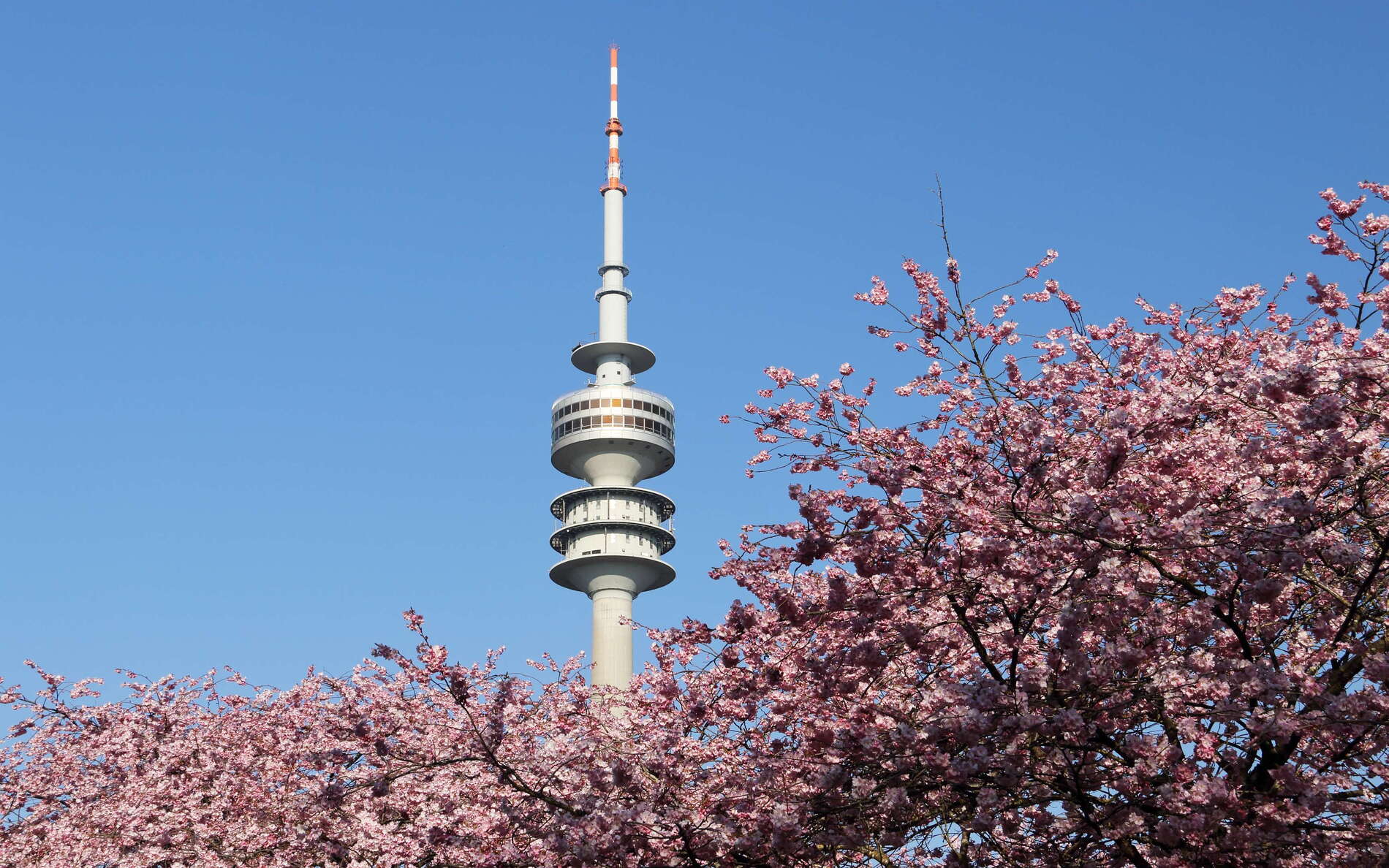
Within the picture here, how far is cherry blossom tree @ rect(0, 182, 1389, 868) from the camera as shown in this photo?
9227 mm

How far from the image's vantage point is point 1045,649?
460 inches

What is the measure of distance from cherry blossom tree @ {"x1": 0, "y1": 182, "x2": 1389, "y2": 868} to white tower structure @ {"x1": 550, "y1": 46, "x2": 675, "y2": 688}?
73178 millimetres

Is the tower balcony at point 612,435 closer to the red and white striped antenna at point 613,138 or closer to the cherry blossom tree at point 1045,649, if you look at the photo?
the red and white striped antenna at point 613,138

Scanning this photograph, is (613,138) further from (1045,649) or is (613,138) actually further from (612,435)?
(1045,649)

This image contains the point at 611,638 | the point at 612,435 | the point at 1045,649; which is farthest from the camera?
the point at 612,435

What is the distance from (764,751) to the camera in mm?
12789

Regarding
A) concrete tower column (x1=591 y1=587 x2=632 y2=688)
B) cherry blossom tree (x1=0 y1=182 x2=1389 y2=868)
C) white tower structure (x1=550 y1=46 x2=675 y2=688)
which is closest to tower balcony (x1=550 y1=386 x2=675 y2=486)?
white tower structure (x1=550 y1=46 x2=675 y2=688)

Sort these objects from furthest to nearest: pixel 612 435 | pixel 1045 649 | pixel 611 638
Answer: pixel 612 435, pixel 611 638, pixel 1045 649

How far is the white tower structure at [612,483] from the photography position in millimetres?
90062

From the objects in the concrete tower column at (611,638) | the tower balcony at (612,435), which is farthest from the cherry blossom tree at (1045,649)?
the tower balcony at (612,435)

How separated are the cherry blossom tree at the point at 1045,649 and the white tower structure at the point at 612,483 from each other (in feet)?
240

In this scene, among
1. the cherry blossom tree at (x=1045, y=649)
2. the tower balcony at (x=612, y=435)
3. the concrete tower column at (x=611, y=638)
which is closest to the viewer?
the cherry blossom tree at (x=1045, y=649)

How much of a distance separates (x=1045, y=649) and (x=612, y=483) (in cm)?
8215

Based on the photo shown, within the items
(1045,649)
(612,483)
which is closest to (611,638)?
(612,483)
